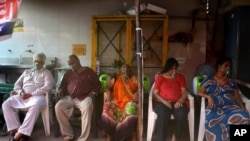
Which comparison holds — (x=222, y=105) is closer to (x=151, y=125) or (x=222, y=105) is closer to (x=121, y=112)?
(x=151, y=125)

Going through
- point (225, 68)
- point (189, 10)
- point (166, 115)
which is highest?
point (189, 10)

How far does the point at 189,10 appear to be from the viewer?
5031 millimetres

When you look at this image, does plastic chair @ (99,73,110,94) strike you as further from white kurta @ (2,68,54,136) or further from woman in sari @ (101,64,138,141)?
white kurta @ (2,68,54,136)

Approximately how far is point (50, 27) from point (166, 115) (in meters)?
3.08

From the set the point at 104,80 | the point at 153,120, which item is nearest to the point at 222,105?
the point at 153,120

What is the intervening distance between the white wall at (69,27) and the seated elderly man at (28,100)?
1179 millimetres

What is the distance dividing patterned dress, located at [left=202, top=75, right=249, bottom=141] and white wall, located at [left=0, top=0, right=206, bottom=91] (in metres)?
1.56

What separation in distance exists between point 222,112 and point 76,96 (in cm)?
203

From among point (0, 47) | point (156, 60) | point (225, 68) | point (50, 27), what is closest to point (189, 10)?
point (156, 60)

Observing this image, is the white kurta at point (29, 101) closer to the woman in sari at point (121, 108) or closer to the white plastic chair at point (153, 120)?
the woman in sari at point (121, 108)

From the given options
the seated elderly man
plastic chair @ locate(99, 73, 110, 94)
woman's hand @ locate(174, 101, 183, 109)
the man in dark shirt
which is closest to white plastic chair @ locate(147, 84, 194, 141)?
woman's hand @ locate(174, 101, 183, 109)

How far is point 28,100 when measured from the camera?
398cm

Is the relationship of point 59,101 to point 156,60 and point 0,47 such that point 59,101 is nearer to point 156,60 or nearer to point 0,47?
point 156,60

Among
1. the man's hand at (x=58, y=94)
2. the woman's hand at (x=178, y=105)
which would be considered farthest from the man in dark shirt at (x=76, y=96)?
the woman's hand at (x=178, y=105)
